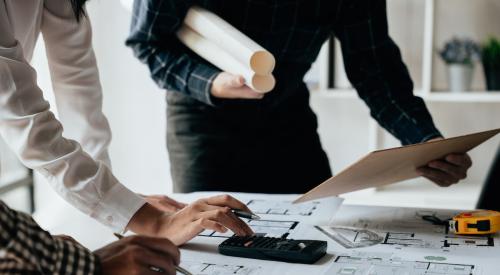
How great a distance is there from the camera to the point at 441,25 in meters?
2.82

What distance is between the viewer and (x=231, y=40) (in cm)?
147

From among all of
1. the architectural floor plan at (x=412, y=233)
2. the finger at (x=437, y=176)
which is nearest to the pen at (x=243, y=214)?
the architectural floor plan at (x=412, y=233)

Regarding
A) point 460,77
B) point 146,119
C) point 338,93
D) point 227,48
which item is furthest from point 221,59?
point 146,119

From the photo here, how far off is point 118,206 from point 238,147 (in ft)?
2.05

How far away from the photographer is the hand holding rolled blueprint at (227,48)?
1440 millimetres

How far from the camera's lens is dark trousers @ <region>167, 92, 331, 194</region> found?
1.75 m

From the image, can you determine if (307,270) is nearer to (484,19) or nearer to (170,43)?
(170,43)

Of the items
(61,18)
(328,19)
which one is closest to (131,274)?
(61,18)

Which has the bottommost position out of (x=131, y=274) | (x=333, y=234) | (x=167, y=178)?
(x=167, y=178)

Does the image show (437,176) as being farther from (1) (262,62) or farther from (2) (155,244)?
(2) (155,244)

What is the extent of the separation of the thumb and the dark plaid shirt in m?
0.11

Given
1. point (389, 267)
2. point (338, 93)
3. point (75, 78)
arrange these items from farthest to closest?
point (338, 93) → point (75, 78) → point (389, 267)

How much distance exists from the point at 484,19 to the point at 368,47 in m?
1.17

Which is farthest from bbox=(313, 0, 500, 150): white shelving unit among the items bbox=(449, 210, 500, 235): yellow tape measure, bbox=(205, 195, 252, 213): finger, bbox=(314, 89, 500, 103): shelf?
bbox=(205, 195, 252, 213): finger
